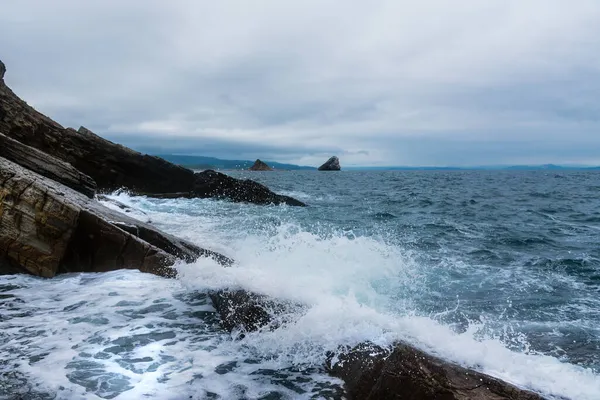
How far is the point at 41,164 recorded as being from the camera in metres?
11.6

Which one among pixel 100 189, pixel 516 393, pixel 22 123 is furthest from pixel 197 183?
pixel 516 393

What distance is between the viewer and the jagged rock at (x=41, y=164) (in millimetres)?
10977

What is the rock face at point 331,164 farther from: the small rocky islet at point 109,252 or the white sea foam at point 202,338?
the white sea foam at point 202,338

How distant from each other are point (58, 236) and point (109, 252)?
98 cm

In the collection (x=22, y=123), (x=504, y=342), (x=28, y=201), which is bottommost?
(x=504, y=342)

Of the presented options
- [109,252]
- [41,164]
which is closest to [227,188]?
[41,164]

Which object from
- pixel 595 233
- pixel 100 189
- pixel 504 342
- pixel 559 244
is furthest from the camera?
pixel 100 189

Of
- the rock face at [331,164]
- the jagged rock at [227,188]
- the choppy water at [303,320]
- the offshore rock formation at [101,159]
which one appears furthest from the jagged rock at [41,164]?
the rock face at [331,164]

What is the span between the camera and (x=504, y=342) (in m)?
6.35

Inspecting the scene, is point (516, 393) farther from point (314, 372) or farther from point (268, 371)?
point (268, 371)

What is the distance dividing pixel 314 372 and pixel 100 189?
19973mm

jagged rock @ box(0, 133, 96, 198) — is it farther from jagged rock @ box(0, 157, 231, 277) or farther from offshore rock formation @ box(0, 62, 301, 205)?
jagged rock @ box(0, 157, 231, 277)

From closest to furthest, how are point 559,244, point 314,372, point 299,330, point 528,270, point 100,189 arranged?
point 314,372, point 299,330, point 528,270, point 559,244, point 100,189

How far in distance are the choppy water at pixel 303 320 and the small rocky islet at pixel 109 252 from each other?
0.95 feet
